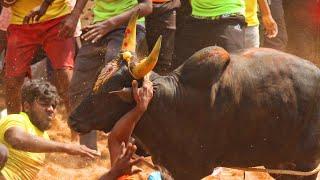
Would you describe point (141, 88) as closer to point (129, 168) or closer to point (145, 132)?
point (145, 132)

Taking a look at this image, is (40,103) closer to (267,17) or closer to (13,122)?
(13,122)

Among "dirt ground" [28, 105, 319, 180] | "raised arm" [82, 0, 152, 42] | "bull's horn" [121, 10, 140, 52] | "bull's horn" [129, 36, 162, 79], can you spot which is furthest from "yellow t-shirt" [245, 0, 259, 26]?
"bull's horn" [129, 36, 162, 79]

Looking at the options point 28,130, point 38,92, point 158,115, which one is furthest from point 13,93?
point 158,115

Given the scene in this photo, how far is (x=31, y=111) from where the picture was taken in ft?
20.0

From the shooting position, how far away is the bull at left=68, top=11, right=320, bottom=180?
5629 mm

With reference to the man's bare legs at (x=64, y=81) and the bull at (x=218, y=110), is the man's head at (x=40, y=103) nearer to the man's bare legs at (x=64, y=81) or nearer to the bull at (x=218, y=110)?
the bull at (x=218, y=110)

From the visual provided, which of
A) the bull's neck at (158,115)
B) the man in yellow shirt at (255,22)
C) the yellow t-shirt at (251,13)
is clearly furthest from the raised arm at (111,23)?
the bull's neck at (158,115)

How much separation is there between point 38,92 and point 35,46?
1852 mm

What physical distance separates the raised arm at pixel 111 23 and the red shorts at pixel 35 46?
2.23ft

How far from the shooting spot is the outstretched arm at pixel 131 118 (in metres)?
5.46

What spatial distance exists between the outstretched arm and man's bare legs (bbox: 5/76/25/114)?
97.3 inches

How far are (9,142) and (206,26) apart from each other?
1943 millimetres

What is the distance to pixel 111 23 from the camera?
23.1 feet

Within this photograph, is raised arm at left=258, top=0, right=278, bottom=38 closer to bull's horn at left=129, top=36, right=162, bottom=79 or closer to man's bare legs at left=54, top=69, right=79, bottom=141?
man's bare legs at left=54, top=69, right=79, bottom=141
